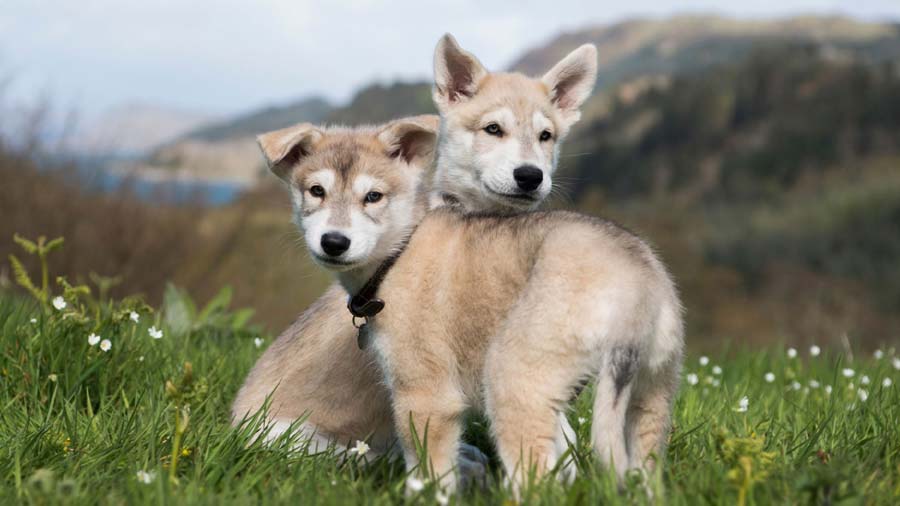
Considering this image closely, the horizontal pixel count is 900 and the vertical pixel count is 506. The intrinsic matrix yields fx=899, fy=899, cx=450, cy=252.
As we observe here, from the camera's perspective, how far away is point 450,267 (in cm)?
387

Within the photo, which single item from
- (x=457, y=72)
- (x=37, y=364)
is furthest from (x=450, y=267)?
(x=457, y=72)

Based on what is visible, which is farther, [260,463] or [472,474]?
[472,474]

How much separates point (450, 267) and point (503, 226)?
11.4 inches

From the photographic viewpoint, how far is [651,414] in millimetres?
3527

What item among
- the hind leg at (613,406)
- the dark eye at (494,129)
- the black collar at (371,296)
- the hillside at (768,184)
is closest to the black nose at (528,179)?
the dark eye at (494,129)

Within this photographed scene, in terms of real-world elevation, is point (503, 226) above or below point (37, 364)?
above

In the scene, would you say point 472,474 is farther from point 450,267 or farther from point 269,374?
point 269,374

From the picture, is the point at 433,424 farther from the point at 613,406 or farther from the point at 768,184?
the point at 768,184

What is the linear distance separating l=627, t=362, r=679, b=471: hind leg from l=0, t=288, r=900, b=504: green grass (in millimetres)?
107

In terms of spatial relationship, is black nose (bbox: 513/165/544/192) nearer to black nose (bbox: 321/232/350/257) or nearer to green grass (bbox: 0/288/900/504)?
green grass (bbox: 0/288/900/504)


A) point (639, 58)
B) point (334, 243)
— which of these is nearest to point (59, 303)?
point (334, 243)

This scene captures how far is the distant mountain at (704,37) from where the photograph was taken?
74.1 m

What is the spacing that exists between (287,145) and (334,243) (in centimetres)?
62

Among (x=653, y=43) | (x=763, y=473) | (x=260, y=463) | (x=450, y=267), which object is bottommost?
(x=653, y=43)
